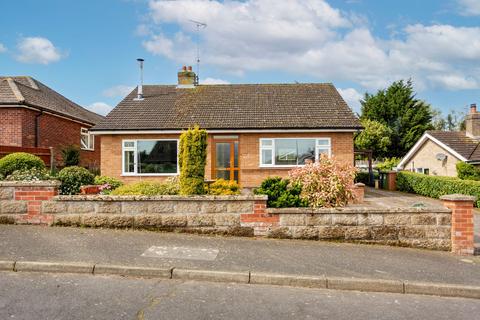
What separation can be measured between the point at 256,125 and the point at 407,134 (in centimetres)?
2695

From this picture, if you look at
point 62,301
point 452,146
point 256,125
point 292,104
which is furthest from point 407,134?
point 62,301

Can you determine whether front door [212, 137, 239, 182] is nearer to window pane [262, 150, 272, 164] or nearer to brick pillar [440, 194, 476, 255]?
window pane [262, 150, 272, 164]

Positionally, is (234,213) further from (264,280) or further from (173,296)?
(173,296)

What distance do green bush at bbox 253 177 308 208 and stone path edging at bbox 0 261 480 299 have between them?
259cm

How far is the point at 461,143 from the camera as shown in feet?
75.2

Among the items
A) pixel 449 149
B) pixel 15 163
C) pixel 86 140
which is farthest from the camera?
pixel 86 140

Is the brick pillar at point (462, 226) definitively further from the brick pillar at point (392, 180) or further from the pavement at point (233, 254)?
the brick pillar at point (392, 180)

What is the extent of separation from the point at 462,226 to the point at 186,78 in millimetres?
16025

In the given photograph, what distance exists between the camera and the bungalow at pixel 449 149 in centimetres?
2195

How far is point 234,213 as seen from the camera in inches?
299

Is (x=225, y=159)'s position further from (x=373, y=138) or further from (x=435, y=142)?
(x=373, y=138)

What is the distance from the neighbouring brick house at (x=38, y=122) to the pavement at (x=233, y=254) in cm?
1102

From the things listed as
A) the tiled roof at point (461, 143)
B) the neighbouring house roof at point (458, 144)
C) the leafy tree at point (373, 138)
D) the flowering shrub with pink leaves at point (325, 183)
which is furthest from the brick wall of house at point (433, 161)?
the flowering shrub with pink leaves at point (325, 183)

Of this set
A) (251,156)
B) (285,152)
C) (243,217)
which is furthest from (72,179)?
(285,152)
